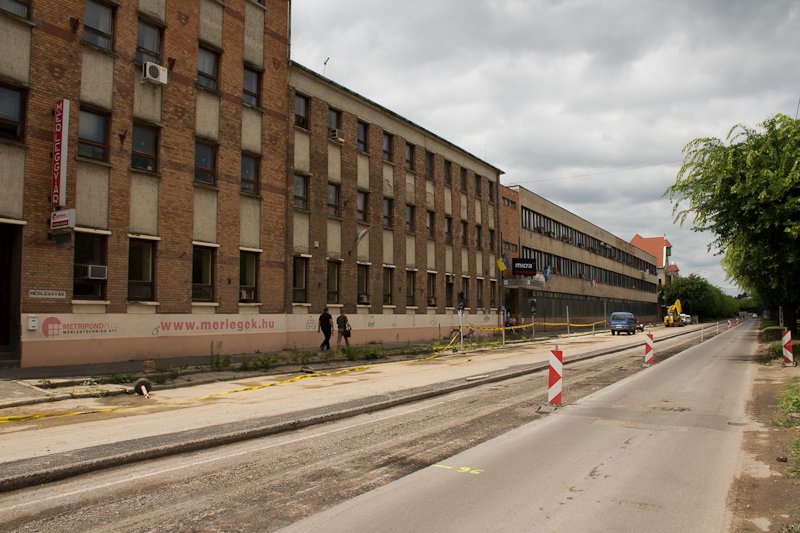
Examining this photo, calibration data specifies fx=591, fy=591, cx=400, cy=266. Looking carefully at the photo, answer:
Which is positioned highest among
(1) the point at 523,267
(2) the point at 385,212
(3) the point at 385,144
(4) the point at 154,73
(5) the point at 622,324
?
(3) the point at 385,144

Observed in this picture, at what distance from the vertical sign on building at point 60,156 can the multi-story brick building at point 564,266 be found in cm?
3402

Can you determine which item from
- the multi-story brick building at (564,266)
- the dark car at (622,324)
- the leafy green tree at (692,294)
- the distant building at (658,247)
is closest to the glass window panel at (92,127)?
the multi-story brick building at (564,266)

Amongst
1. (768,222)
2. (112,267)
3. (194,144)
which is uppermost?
(194,144)

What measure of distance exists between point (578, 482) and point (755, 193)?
17662 mm

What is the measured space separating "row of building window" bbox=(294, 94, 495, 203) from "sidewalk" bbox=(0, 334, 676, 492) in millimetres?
13514

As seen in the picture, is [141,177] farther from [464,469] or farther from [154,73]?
[464,469]

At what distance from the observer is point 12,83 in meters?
15.7

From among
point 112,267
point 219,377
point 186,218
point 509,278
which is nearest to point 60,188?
point 112,267

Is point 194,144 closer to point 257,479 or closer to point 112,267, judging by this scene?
point 112,267

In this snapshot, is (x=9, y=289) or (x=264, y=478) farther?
(x=9, y=289)

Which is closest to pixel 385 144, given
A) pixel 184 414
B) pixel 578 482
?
pixel 184 414

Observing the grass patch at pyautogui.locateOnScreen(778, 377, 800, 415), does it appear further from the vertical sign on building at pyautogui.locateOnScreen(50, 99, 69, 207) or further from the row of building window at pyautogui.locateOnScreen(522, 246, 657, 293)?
the row of building window at pyautogui.locateOnScreen(522, 246, 657, 293)

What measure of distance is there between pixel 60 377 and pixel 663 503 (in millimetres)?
13960

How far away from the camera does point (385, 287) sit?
31469 millimetres
